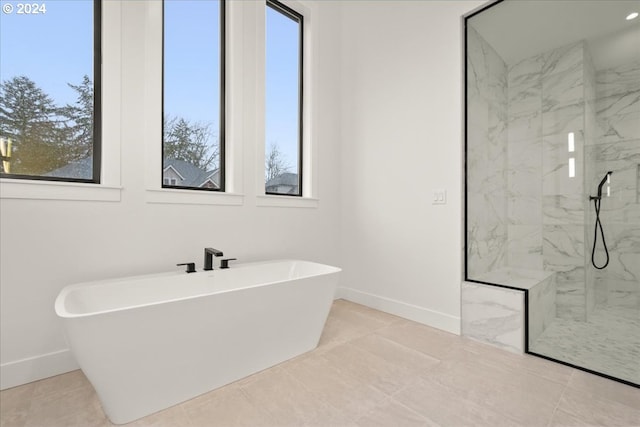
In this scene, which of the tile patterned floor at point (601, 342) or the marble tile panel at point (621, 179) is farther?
the marble tile panel at point (621, 179)

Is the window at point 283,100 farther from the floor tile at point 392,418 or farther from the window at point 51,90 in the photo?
the floor tile at point 392,418

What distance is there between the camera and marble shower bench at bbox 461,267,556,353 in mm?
1996

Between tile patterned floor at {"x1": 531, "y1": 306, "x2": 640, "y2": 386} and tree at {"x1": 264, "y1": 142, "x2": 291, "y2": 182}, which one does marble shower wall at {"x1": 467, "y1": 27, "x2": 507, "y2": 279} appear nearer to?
tile patterned floor at {"x1": 531, "y1": 306, "x2": 640, "y2": 386}

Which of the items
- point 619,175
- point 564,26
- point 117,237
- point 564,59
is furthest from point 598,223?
point 117,237

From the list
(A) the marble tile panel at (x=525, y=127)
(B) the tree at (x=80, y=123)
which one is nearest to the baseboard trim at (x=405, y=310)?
(A) the marble tile panel at (x=525, y=127)

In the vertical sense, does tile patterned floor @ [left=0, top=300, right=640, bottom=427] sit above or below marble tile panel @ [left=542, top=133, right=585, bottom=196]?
below

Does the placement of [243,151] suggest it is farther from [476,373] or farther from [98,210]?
[476,373]

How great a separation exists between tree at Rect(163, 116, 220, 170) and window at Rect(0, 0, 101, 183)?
0.45 m

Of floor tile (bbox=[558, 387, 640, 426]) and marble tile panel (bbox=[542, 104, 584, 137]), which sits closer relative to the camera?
floor tile (bbox=[558, 387, 640, 426])

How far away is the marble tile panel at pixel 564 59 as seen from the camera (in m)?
2.41

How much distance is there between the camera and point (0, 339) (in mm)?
1572

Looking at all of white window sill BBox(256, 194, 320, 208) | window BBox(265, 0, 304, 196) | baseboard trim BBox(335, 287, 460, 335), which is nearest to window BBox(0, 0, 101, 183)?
white window sill BBox(256, 194, 320, 208)

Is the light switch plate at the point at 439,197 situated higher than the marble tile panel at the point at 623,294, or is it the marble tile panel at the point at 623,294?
the light switch plate at the point at 439,197

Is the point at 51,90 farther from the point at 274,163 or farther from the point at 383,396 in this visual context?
the point at 383,396
